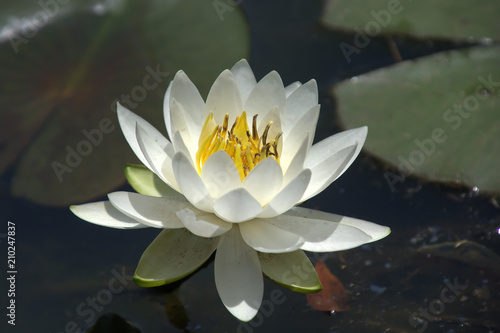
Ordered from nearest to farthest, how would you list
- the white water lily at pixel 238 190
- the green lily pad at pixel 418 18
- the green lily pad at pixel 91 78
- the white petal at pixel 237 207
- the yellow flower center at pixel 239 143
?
the white petal at pixel 237 207 → the white water lily at pixel 238 190 → the yellow flower center at pixel 239 143 → the green lily pad at pixel 91 78 → the green lily pad at pixel 418 18

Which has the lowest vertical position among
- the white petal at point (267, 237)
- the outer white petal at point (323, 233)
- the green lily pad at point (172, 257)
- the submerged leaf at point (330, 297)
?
the submerged leaf at point (330, 297)

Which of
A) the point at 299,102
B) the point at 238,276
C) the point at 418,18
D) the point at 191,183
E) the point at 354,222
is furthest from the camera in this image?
the point at 418,18

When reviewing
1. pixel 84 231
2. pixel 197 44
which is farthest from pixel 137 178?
pixel 197 44

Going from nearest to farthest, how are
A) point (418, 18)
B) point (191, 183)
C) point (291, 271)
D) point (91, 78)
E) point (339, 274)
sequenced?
point (191, 183) < point (291, 271) < point (339, 274) < point (91, 78) < point (418, 18)

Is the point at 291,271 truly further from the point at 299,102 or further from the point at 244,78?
the point at 244,78

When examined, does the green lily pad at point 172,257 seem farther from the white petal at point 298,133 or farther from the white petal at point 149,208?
the white petal at point 298,133

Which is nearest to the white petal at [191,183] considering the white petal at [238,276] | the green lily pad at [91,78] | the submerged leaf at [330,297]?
the white petal at [238,276]

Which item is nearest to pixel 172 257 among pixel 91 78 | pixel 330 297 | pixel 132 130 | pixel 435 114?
pixel 132 130

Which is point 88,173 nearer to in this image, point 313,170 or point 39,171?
point 39,171
